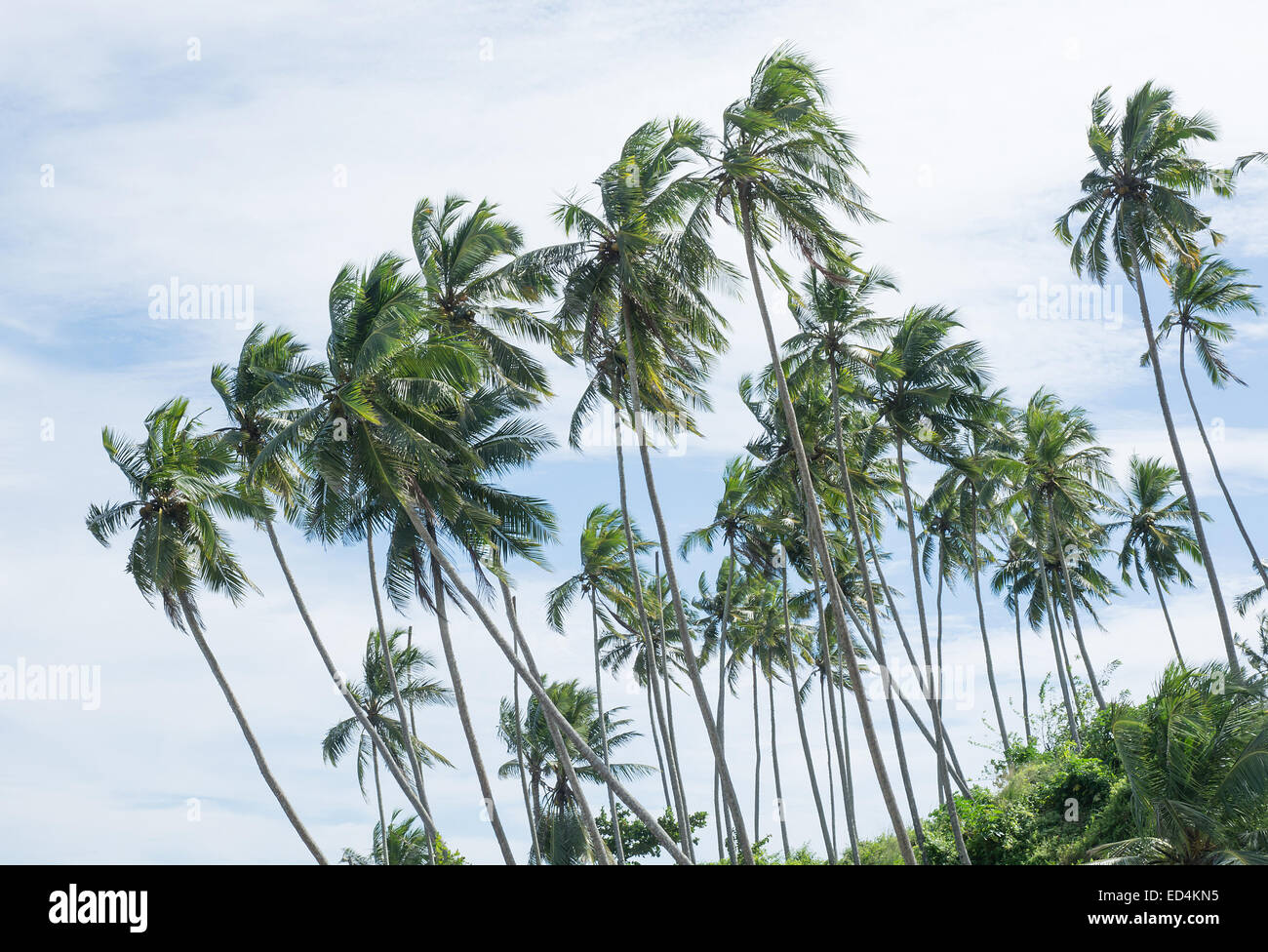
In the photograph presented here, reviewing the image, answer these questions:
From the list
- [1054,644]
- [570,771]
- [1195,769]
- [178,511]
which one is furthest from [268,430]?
[1054,644]

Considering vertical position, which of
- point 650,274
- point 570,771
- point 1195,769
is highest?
point 650,274

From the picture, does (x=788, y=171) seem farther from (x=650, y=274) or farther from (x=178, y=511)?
(x=178, y=511)

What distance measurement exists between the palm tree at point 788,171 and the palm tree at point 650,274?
0.81 m

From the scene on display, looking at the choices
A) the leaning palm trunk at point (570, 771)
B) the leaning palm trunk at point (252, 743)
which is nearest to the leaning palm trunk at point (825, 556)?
the leaning palm trunk at point (570, 771)

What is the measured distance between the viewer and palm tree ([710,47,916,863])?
17719 millimetres

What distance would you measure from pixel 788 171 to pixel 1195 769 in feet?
37.2

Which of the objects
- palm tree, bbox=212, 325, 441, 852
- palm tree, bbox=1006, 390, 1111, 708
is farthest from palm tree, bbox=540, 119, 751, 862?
palm tree, bbox=1006, 390, 1111, 708

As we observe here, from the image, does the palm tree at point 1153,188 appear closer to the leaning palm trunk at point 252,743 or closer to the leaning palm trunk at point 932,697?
the leaning palm trunk at point 932,697

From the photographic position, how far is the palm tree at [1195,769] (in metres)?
12.1

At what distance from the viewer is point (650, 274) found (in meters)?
19.6

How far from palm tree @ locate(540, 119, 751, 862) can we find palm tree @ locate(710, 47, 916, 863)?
2.65ft
